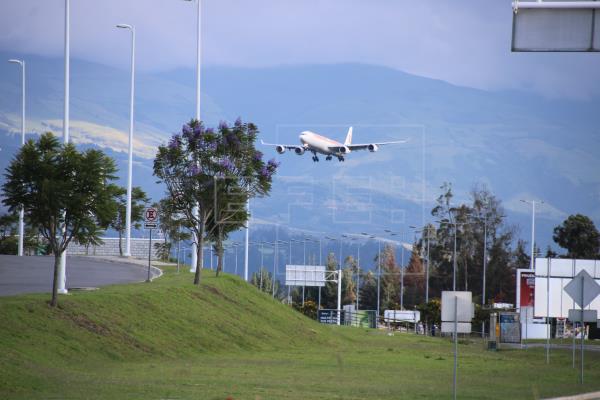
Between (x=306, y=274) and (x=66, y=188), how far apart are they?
67559mm

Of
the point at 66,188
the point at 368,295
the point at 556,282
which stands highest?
the point at 66,188

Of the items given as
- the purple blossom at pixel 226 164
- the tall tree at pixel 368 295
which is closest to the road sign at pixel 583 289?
the purple blossom at pixel 226 164

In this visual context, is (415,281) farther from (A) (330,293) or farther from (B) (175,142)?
(B) (175,142)

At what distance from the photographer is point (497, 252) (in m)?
133

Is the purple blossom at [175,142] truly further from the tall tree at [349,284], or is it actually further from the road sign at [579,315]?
the tall tree at [349,284]

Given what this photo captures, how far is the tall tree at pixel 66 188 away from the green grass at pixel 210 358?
2.48 metres

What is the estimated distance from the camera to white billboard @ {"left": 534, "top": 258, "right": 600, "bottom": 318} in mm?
53375

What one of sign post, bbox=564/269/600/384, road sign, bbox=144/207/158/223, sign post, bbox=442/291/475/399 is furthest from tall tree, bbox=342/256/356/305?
sign post, bbox=442/291/475/399

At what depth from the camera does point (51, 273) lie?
5062 centimetres

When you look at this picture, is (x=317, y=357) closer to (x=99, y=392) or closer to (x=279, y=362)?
(x=279, y=362)

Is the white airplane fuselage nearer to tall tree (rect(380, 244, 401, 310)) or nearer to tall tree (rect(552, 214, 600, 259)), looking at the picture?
tall tree (rect(380, 244, 401, 310))

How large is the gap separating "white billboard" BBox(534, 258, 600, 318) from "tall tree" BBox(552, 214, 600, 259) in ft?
229

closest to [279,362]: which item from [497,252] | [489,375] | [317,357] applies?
[317,357]

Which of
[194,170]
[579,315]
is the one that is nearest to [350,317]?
[194,170]
